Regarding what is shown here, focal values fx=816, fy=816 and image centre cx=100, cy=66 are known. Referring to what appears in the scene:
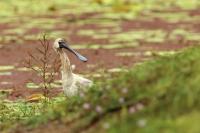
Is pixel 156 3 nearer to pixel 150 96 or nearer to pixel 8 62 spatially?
pixel 8 62

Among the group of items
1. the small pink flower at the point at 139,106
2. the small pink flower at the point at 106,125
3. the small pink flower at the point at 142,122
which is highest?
the small pink flower at the point at 139,106

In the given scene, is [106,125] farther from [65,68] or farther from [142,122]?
[65,68]

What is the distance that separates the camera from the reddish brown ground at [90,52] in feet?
36.0

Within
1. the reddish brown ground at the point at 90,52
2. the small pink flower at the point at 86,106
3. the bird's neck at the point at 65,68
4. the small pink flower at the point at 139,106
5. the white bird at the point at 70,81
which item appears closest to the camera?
the small pink flower at the point at 139,106

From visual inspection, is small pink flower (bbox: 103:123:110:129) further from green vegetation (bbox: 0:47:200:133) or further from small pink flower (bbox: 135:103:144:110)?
small pink flower (bbox: 135:103:144:110)

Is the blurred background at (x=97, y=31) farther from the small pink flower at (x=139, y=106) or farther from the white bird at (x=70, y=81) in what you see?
the small pink flower at (x=139, y=106)

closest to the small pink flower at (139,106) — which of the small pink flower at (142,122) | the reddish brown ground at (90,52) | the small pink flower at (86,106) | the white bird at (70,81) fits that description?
the small pink flower at (142,122)

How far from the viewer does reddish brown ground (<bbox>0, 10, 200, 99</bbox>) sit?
11.0 m

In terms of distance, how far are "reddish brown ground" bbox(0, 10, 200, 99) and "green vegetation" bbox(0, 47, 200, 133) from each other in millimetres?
3526

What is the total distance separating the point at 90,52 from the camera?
1341 centimetres

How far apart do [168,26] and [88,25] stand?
1.62 metres

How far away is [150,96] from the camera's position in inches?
215

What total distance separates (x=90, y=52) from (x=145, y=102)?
7.95 m

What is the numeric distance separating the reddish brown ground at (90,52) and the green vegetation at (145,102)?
3.53m
